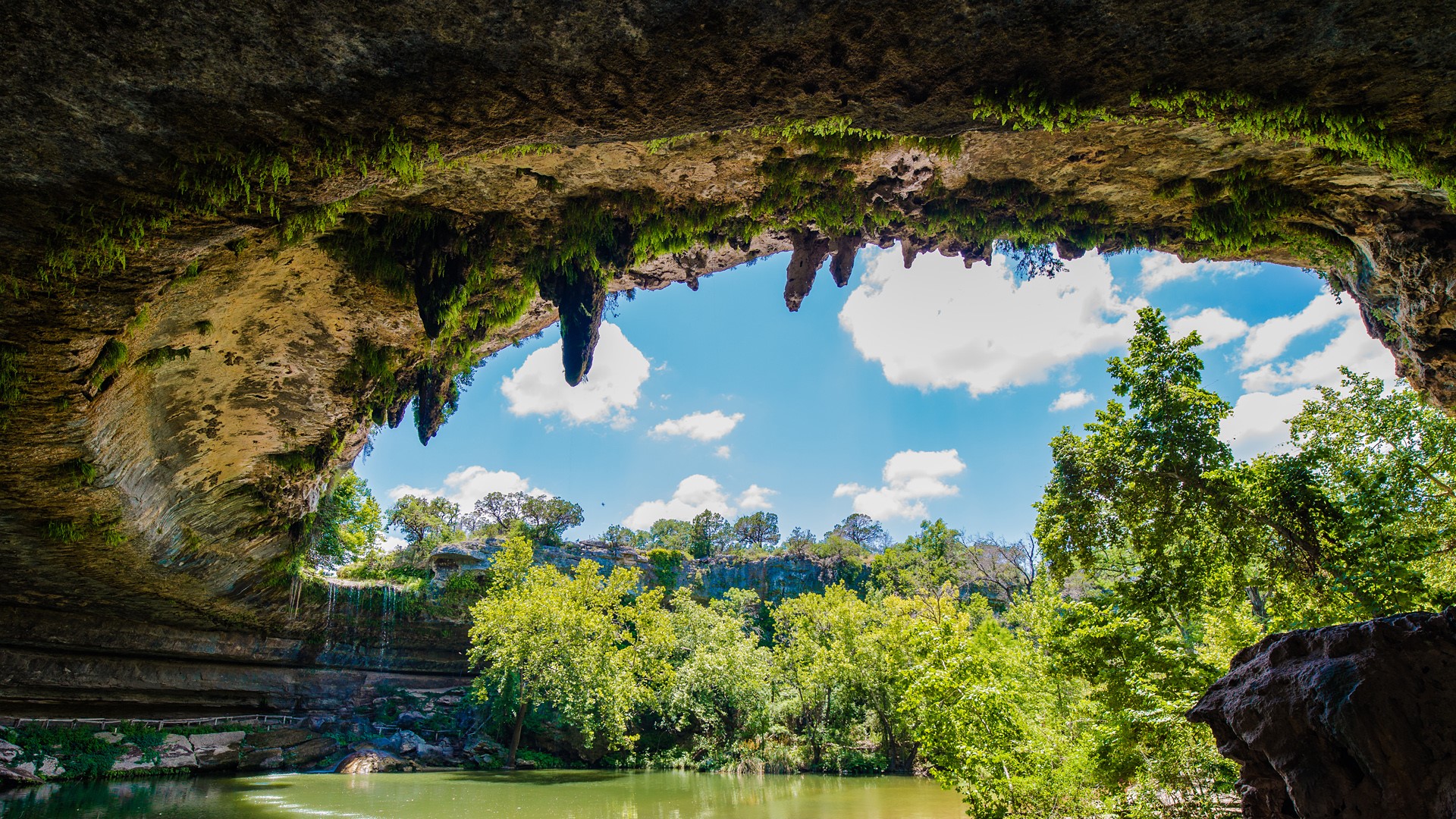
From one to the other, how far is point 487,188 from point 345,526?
27012 mm

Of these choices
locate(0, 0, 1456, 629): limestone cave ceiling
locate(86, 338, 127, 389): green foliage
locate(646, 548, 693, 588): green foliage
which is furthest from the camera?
locate(646, 548, 693, 588): green foliage

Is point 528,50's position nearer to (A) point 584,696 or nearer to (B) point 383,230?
(B) point 383,230

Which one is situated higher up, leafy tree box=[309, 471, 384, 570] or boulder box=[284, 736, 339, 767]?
leafy tree box=[309, 471, 384, 570]

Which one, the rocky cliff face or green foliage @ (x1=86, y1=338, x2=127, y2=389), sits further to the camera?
the rocky cliff face

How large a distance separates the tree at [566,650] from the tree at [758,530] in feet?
142

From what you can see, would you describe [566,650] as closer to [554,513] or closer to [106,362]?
[106,362]

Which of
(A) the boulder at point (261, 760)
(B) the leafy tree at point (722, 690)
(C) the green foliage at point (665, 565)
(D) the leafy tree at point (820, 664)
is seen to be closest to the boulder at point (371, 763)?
(A) the boulder at point (261, 760)

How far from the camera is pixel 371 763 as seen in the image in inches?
762

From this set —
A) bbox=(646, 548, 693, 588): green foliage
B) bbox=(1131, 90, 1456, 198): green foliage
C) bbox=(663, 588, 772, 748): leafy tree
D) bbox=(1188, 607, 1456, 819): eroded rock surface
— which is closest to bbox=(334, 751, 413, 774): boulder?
bbox=(663, 588, 772, 748): leafy tree

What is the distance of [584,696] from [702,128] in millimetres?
18099

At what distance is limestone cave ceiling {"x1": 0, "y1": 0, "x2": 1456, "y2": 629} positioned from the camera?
10.5ft

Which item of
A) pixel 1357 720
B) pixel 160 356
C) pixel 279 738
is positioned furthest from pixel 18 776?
pixel 1357 720

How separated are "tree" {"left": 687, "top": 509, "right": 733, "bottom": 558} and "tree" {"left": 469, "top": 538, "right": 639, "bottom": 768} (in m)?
22.2

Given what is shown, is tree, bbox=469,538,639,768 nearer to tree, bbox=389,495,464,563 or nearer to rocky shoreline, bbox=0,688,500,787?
rocky shoreline, bbox=0,688,500,787
